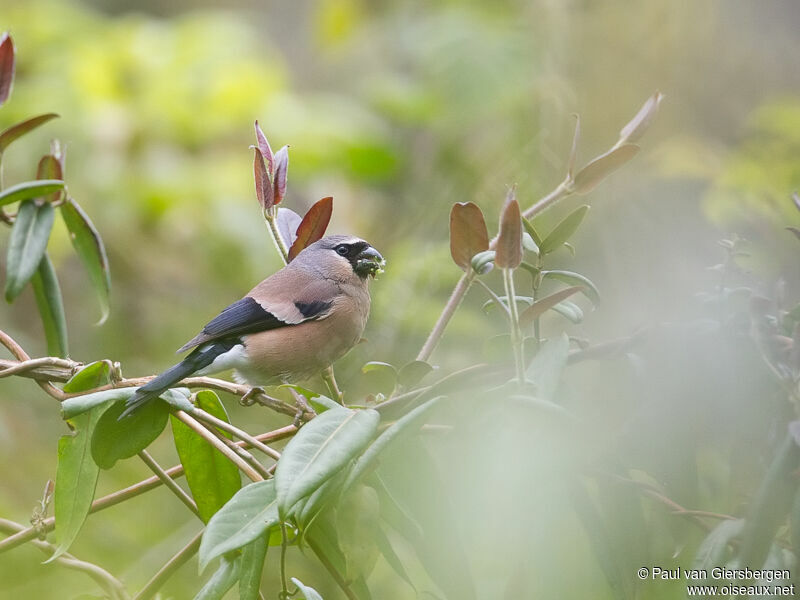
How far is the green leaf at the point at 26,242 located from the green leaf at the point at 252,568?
50 centimetres

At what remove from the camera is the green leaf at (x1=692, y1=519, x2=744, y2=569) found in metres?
0.93

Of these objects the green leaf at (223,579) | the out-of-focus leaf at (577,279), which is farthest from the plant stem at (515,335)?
the green leaf at (223,579)

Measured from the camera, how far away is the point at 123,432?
1.03 m

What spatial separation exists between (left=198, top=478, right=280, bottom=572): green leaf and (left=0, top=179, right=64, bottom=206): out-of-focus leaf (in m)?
0.52

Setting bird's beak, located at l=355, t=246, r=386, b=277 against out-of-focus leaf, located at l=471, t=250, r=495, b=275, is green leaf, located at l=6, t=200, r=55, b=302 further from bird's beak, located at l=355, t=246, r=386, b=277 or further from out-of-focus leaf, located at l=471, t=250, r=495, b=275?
bird's beak, located at l=355, t=246, r=386, b=277

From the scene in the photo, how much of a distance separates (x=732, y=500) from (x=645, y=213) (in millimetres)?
2048

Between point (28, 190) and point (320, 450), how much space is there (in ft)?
1.93

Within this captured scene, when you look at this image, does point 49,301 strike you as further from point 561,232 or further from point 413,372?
point 561,232

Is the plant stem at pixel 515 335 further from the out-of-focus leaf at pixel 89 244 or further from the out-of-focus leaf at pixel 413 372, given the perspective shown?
the out-of-focus leaf at pixel 89 244

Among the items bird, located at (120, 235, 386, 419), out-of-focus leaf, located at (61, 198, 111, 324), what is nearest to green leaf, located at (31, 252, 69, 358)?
out-of-focus leaf, located at (61, 198, 111, 324)

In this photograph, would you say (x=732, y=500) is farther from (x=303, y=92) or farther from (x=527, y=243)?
(x=303, y=92)

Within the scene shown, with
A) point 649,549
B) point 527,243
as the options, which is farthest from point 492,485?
point 527,243

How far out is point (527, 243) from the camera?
1084 mm

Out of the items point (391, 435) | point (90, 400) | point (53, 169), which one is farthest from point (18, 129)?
point (391, 435)
